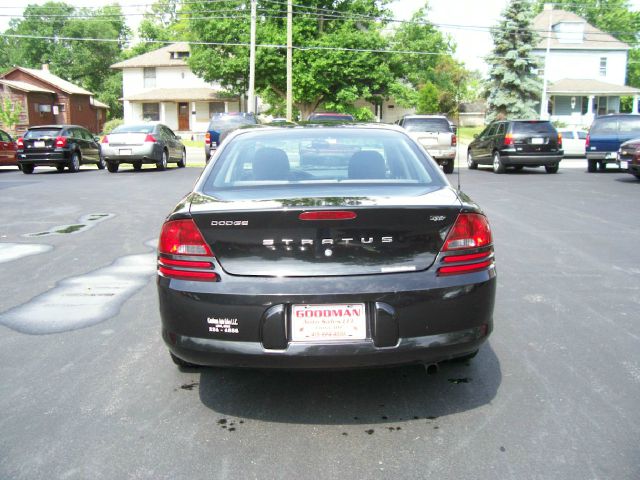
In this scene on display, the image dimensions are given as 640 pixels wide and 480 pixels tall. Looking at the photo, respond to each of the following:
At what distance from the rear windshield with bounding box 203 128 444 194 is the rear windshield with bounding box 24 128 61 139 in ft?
60.0

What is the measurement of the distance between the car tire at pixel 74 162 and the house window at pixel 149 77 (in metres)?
35.7

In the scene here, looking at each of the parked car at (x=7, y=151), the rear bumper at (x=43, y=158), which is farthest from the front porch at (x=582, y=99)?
the parked car at (x=7, y=151)

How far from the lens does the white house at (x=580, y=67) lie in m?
50.4

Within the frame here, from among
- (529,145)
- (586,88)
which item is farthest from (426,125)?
(586,88)

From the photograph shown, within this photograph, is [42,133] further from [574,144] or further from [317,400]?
[574,144]

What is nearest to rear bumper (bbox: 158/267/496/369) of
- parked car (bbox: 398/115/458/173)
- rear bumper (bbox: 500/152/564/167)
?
parked car (bbox: 398/115/458/173)

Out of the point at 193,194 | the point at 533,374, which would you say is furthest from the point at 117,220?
the point at 533,374

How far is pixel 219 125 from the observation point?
81.1 feet

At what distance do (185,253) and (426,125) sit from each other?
17565mm

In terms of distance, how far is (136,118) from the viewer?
177ft

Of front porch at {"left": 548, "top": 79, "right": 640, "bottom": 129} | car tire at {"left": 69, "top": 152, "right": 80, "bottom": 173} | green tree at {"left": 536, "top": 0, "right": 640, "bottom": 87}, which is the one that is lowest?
car tire at {"left": 69, "top": 152, "right": 80, "bottom": 173}

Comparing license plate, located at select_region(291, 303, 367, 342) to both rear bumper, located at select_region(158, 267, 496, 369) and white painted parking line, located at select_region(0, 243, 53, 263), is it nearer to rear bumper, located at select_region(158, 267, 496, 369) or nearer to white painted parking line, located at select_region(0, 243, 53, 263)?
rear bumper, located at select_region(158, 267, 496, 369)

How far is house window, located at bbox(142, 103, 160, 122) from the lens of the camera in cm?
5372

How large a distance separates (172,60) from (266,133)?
53227 mm
